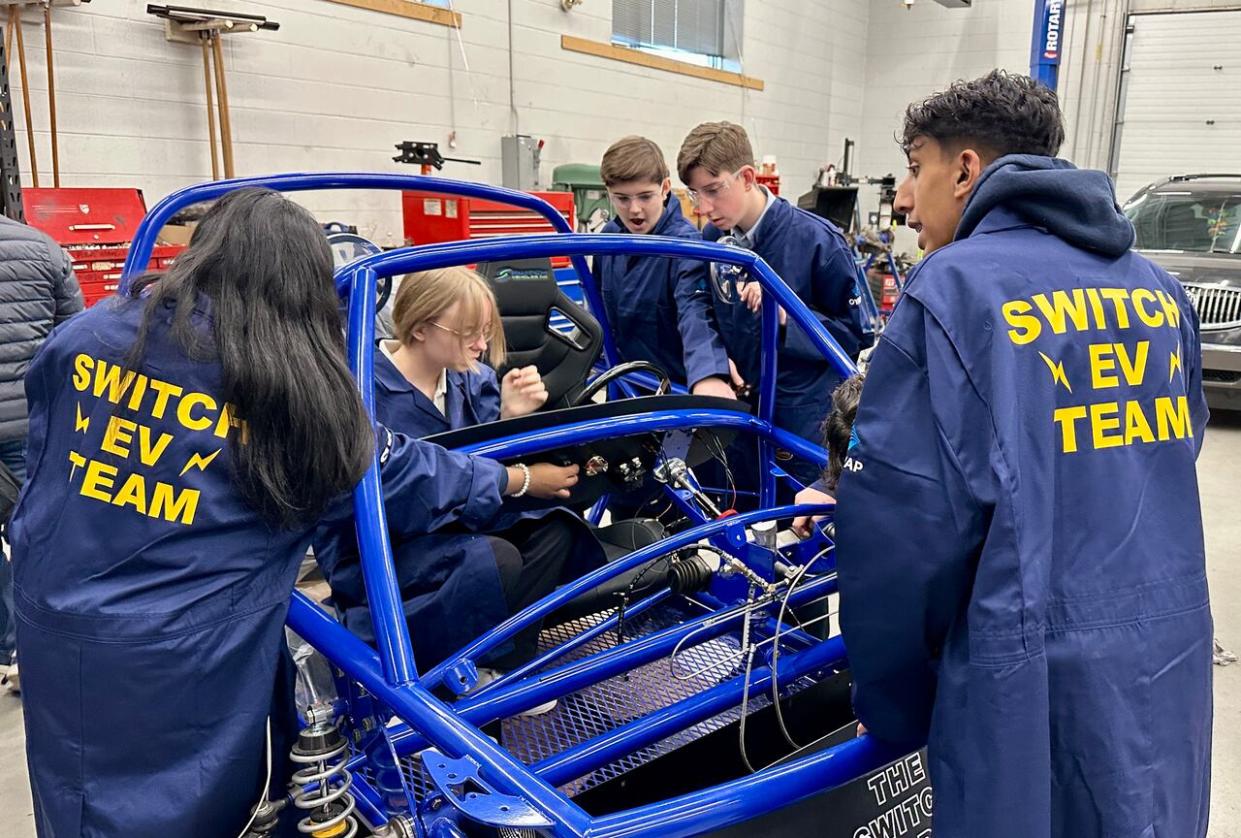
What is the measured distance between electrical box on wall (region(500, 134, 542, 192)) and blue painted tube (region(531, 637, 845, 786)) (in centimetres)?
619

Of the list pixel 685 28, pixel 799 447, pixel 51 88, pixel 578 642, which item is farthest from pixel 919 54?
pixel 578 642

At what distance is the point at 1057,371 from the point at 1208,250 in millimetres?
6880

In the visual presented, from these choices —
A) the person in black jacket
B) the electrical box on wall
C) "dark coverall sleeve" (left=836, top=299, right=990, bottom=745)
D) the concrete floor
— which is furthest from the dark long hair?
the electrical box on wall

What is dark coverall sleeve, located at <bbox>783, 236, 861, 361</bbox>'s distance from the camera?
2809mm

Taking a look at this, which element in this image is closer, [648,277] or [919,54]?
[648,277]

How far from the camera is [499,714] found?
1.47m

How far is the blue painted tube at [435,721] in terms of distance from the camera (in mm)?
1078

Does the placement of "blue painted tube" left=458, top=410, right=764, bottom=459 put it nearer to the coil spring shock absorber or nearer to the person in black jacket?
the coil spring shock absorber

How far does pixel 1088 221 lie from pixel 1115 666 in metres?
0.57

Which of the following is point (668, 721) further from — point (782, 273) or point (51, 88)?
point (51, 88)

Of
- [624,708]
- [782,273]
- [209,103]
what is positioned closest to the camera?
[624,708]

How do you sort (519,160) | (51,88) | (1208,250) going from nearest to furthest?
(51,88) < (1208,250) < (519,160)

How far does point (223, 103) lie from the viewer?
17.4ft

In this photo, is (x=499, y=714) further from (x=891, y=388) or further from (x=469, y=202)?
(x=469, y=202)
